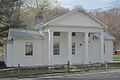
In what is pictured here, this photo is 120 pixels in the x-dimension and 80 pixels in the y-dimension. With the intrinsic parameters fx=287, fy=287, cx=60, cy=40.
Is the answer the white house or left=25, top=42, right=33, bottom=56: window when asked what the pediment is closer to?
the white house

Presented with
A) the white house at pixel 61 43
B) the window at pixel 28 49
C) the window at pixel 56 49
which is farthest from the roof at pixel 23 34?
the window at pixel 56 49

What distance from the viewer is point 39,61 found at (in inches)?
1326

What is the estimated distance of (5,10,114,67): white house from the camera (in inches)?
1286

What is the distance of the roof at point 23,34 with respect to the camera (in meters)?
32.7

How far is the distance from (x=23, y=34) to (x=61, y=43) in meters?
5.05

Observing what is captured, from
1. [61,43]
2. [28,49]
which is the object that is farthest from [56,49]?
[28,49]

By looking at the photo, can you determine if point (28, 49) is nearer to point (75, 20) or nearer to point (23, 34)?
point (23, 34)

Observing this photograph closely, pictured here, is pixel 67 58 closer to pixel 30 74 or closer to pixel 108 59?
pixel 108 59

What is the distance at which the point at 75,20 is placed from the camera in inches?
1372

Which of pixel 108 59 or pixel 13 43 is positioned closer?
pixel 13 43

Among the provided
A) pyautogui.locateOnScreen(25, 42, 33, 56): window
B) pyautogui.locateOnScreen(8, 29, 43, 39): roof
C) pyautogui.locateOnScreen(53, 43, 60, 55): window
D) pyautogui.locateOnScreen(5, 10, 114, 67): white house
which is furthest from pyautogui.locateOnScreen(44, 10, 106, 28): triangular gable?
pyautogui.locateOnScreen(25, 42, 33, 56): window

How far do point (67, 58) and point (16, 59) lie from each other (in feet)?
21.3

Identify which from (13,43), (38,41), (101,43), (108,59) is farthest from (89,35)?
(13,43)

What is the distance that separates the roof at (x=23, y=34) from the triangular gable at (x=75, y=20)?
2.08 m
